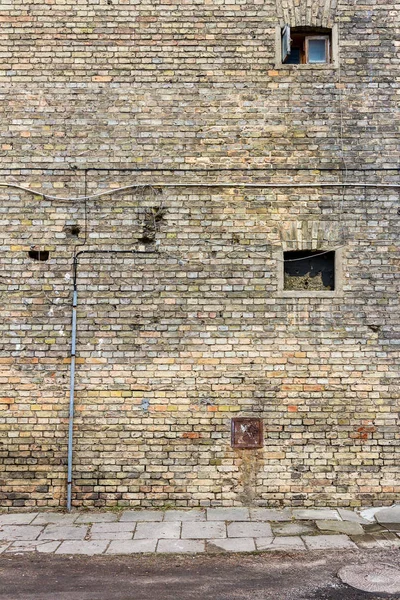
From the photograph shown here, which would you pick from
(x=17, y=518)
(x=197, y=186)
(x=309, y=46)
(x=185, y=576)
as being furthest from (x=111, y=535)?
(x=309, y=46)

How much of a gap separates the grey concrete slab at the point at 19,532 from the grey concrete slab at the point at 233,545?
1872 mm

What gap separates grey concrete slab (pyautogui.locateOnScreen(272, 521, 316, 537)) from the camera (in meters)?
5.36

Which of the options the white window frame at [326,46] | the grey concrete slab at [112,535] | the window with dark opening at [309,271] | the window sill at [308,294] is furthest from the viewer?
the white window frame at [326,46]

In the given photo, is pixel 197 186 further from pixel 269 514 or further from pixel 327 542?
pixel 327 542

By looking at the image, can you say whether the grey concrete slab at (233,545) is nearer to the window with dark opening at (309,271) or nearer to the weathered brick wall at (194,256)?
the weathered brick wall at (194,256)

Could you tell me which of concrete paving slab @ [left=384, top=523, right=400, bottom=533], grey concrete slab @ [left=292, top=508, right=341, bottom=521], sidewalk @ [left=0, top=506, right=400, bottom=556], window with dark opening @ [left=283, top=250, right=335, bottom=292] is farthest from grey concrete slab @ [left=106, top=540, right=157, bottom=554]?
window with dark opening @ [left=283, top=250, right=335, bottom=292]

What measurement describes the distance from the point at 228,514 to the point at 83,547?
170cm

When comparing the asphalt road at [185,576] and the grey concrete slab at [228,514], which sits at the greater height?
the grey concrete slab at [228,514]

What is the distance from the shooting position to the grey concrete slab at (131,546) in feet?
16.2

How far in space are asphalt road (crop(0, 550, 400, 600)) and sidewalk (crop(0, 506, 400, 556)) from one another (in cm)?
16

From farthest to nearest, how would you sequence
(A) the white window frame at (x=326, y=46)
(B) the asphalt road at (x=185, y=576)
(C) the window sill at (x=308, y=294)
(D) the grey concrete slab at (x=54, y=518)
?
(A) the white window frame at (x=326, y=46) < (C) the window sill at (x=308, y=294) < (D) the grey concrete slab at (x=54, y=518) < (B) the asphalt road at (x=185, y=576)

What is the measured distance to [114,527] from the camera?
5.50 m

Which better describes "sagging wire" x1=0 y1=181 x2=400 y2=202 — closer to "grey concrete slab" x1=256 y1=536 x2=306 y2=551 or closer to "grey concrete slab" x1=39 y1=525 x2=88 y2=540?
"grey concrete slab" x1=39 y1=525 x2=88 y2=540

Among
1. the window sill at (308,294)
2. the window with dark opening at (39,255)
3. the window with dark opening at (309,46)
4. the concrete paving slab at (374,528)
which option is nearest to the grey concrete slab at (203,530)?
the concrete paving slab at (374,528)
